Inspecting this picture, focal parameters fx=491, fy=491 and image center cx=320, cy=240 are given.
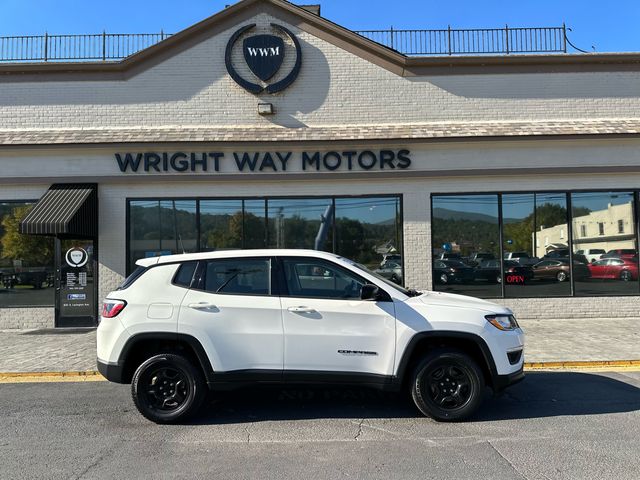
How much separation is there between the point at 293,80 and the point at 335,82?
101cm

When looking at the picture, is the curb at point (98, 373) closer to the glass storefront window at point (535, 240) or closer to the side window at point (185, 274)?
the side window at point (185, 274)

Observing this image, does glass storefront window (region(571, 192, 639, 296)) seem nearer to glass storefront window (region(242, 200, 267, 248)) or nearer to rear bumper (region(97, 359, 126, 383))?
glass storefront window (region(242, 200, 267, 248))

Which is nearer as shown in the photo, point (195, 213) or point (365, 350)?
point (365, 350)

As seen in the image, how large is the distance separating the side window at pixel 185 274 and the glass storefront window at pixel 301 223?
6.20 m

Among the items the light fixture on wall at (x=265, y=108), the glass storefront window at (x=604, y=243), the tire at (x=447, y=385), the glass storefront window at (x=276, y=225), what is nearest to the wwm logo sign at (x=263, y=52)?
the light fixture on wall at (x=265, y=108)

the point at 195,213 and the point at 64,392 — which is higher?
the point at 195,213

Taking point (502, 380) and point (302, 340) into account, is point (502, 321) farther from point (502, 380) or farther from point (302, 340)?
point (302, 340)

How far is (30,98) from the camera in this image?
11.9m

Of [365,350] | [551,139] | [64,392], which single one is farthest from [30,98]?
[551,139]

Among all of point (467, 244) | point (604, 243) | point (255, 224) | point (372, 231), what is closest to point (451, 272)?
point (467, 244)

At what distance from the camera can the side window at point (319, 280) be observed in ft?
17.1

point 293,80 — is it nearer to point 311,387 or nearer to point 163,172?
point 163,172

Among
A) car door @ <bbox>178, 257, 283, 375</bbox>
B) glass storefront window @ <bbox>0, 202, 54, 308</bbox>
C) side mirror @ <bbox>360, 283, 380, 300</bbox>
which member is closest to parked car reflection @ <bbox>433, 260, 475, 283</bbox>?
side mirror @ <bbox>360, 283, 380, 300</bbox>

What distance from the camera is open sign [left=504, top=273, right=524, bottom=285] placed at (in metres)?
11.6
